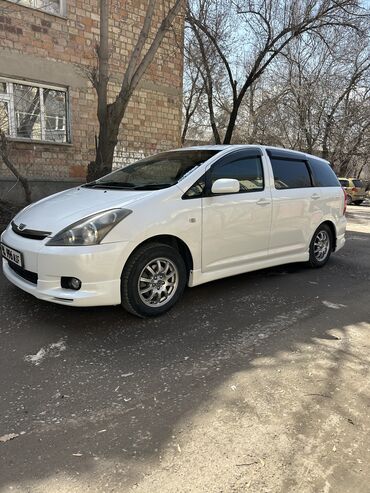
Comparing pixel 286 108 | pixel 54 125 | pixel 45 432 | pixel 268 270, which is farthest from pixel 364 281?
pixel 286 108

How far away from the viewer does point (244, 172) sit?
5.07 m

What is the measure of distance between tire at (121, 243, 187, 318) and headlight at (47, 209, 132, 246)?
363 mm

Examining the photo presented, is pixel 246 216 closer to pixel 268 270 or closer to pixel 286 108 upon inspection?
pixel 268 270

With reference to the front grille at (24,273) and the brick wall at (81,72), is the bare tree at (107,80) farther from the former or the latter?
the front grille at (24,273)

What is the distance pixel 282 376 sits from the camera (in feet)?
10.7

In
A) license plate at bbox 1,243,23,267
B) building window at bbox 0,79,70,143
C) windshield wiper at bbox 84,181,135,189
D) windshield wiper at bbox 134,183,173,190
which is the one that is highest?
building window at bbox 0,79,70,143

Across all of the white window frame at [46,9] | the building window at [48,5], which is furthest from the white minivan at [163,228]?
the building window at [48,5]

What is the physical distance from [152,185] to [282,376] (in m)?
2.29

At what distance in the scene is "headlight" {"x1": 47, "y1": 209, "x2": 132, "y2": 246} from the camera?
373 cm

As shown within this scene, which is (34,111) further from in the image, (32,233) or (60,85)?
(32,233)

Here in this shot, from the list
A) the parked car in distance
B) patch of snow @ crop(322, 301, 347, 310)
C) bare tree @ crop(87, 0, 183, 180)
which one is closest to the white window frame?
bare tree @ crop(87, 0, 183, 180)

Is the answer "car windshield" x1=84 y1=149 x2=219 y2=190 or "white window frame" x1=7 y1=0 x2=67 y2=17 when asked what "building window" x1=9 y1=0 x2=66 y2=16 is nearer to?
"white window frame" x1=7 y1=0 x2=67 y2=17

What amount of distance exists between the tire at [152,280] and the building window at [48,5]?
31.2 feet

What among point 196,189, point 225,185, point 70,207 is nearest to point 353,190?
point 225,185
